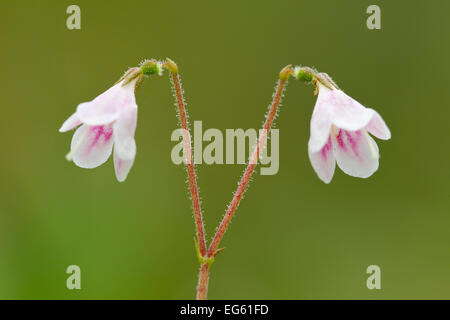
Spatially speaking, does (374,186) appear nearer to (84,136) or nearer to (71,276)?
(71,276)

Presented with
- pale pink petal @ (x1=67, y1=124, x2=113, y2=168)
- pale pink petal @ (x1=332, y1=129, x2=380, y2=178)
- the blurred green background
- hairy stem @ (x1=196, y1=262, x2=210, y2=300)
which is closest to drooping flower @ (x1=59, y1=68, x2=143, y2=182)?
pale pink petal @ (x1=67, y1=124, x2=113, y2=168)

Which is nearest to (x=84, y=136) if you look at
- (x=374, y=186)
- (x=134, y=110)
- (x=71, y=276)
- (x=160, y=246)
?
(x=134, y=110)

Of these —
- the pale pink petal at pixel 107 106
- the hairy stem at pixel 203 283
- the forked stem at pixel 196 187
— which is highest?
the pale pink petal at pixel 107 106

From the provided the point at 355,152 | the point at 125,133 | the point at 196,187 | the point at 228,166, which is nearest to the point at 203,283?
the point at 196,187

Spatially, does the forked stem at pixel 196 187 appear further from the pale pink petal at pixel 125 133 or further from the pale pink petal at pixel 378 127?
the pale pink petal at pixel 378 127

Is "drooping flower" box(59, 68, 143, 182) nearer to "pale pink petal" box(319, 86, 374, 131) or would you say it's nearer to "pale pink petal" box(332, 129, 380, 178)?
"pale pink petal" box(319, 86, 374, 131)

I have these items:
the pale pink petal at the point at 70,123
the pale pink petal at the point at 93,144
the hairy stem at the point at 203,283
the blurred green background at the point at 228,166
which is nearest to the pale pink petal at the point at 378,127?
the hairy stem at the point at 203,283

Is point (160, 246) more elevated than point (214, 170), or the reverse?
point (214, 170)
